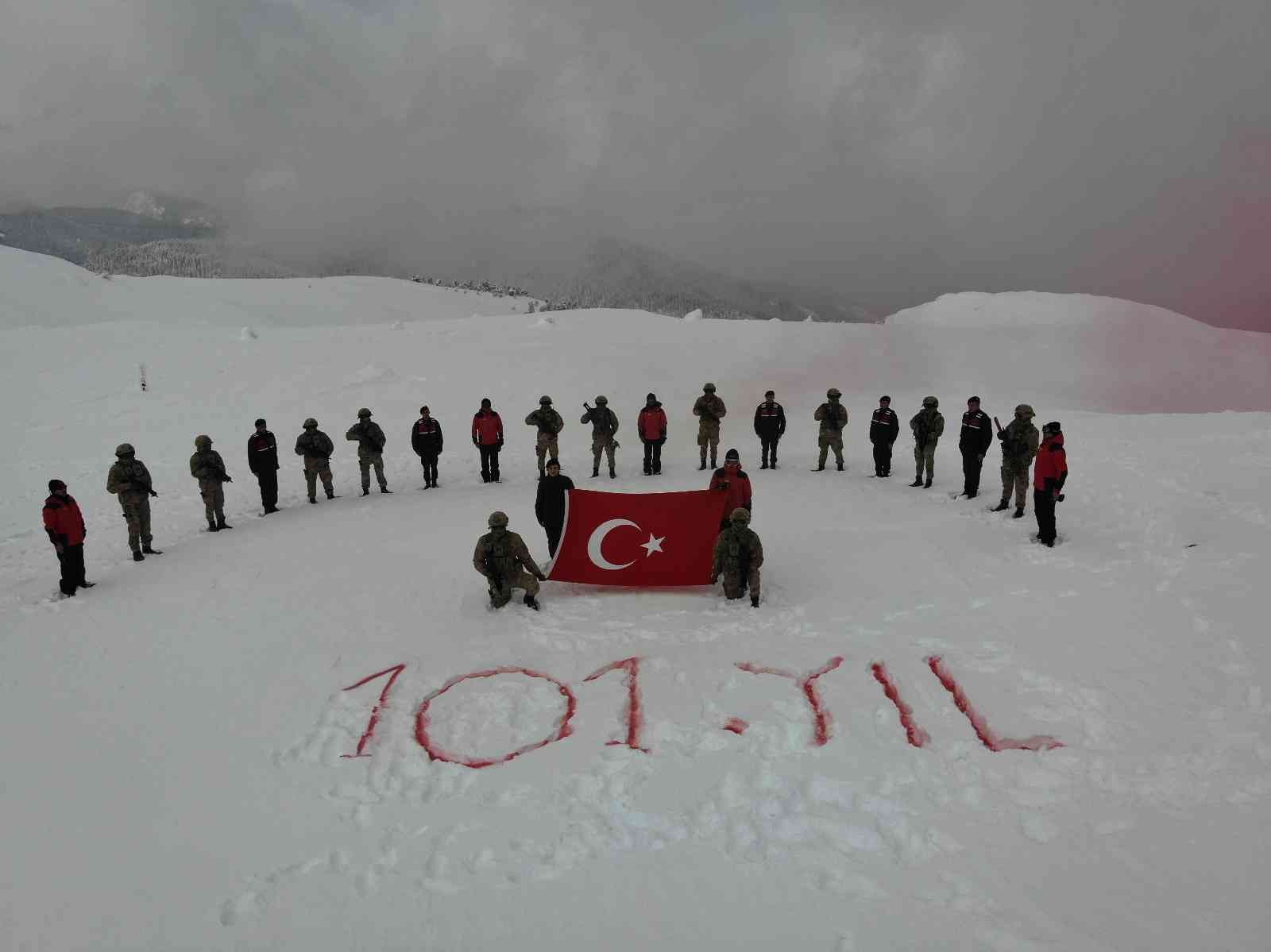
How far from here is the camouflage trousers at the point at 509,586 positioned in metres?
8.87

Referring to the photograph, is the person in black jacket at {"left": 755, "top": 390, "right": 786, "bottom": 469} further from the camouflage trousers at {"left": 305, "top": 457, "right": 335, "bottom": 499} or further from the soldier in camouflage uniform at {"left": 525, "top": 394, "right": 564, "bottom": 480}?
the camouflage trousers at {"left": 305, "top": 457, "right": 335, "bottom": 499}

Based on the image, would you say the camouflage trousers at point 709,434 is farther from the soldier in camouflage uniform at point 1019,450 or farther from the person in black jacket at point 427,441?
the soldier in camouflage uniform at point 1019,450

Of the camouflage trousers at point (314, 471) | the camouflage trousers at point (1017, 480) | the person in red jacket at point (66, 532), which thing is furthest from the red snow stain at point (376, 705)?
the camouflage trousers at point (1017, 480)

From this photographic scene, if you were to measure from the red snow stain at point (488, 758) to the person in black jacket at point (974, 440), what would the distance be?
857cm

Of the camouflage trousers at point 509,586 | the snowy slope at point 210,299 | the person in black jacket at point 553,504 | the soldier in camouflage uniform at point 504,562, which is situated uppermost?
the snowy slope at point 210,299

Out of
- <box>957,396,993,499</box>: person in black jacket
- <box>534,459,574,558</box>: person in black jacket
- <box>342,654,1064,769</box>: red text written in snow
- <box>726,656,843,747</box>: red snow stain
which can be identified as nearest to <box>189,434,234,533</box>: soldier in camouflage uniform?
<box>534,459,574,558</box>: person in black jacket

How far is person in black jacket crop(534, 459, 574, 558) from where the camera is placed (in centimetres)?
979

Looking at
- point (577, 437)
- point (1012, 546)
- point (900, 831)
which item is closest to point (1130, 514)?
point (1012, 546)

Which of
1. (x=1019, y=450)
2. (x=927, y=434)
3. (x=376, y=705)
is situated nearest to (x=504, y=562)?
(x=376, y=705)

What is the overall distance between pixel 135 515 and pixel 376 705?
297 inches

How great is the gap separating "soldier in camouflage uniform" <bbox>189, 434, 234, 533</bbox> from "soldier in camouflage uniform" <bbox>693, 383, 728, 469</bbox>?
9.23 m

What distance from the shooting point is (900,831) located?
5047mm

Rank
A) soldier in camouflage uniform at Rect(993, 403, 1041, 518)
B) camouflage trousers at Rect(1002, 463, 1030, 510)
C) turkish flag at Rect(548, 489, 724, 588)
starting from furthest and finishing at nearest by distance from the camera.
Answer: camouflage trousers at Rect(1002, 463, 1030, 510), soldier in camouflage uniform at Rect(993, 403, 1041, 518), turkish flag at Rect(548, 489, 724, 588)

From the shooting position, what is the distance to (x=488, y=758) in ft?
19.9
